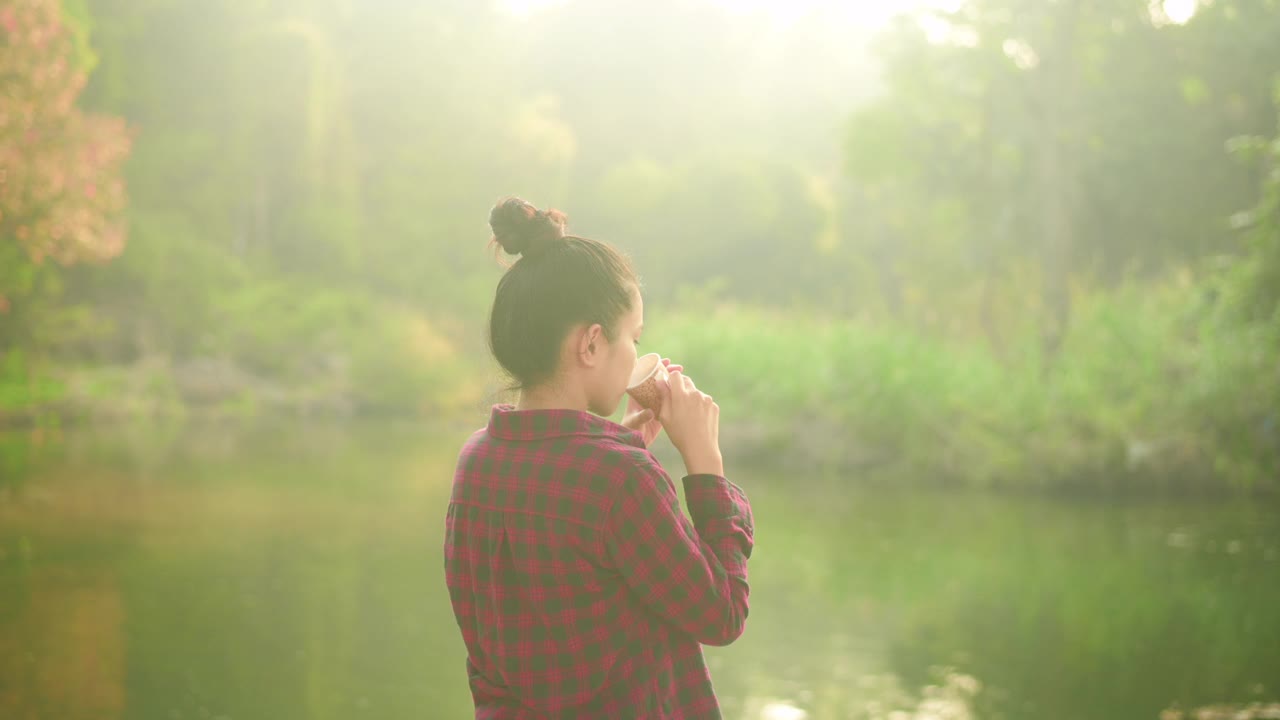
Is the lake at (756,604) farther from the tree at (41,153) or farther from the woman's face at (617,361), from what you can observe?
the woman's face at (617,361)

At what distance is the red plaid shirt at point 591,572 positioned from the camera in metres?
1.25

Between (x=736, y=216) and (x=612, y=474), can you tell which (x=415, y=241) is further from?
(x=612, y=474)

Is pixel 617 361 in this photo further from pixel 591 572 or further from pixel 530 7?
pixel 530 7

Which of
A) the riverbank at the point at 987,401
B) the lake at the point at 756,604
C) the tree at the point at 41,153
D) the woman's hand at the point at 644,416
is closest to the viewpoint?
the woman's hand at the point at 644,416

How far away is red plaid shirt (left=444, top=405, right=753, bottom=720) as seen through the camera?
1252 mm

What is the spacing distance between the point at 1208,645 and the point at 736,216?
22.6 metres

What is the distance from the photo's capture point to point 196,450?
388 inches

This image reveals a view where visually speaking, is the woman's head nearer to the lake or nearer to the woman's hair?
the woman's hair

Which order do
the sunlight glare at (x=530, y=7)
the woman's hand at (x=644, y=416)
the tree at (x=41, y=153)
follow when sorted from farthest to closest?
the sunlight glare at (x=530, y=7) < the tree at (x=41, y=153) < the woman's hand at (x=644, y=416)

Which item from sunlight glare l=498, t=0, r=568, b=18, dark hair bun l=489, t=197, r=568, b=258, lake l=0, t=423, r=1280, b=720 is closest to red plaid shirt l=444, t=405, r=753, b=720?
dark hair bun l=489, t=197, r=568, b=258

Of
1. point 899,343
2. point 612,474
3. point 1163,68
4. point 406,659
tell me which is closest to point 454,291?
point 1163,68

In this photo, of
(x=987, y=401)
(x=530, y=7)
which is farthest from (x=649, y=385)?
(x=530, y=7)

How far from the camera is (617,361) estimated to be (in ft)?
4.43

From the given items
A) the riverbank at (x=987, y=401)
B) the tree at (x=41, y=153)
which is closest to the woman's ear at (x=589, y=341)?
the riverbank at (x=987, y=401)
